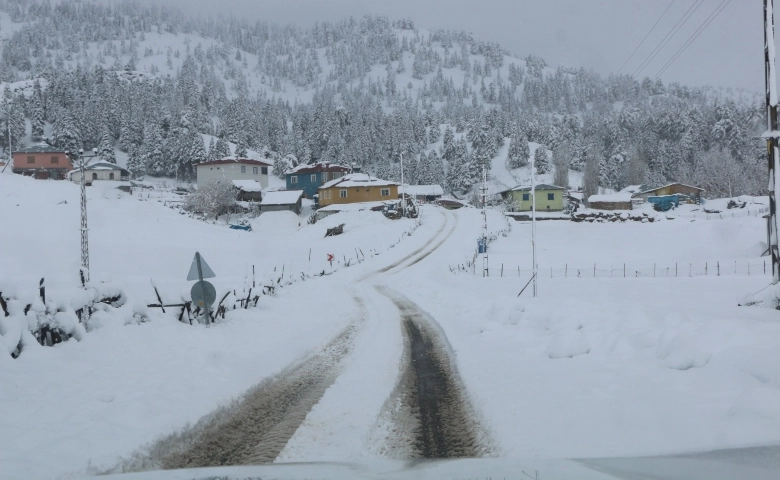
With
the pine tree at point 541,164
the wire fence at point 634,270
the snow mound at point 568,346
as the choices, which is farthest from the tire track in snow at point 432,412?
the pine tree at point 541,164

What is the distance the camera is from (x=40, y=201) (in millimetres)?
57562

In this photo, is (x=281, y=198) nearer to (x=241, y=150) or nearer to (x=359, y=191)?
(x=359, y=191)

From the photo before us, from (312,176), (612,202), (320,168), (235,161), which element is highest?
(235,161)

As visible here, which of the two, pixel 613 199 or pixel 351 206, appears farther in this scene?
pixel 613 199

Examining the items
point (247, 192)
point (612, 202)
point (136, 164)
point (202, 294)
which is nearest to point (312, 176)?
point (247, 192)

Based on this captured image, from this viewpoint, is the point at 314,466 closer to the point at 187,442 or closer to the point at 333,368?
the point at 187,442

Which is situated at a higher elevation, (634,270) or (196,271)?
(196,271)

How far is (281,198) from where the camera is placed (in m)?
86.6

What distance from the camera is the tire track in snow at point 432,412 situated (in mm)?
6008

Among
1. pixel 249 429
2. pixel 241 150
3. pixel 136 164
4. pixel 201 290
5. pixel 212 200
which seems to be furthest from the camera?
pixel 241 150

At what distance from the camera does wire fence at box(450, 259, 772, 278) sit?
115 ft

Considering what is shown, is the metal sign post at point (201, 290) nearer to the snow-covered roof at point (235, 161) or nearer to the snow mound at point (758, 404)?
the snow mound at point (758, 404)

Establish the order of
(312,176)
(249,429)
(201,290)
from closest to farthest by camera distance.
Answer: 1. (249,429)
2. (201,290)
3. (312,176)

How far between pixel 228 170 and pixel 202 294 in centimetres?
9511
